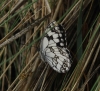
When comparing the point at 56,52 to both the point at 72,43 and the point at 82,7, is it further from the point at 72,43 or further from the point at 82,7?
the point at 82,7

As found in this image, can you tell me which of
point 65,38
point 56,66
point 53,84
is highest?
point 65,38

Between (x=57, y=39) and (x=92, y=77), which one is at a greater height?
(x=57, y=39)

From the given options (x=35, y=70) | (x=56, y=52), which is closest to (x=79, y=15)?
(x=56, y=52)

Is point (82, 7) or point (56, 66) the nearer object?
point (56, 66)

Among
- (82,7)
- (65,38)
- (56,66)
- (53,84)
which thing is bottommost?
(53,84)

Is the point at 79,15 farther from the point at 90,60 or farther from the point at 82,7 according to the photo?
the point at 90,60

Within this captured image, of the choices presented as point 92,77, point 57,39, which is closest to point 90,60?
point 92,77
